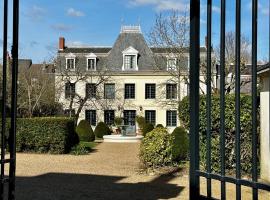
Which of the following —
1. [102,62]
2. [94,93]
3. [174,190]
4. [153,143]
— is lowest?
[174,190]

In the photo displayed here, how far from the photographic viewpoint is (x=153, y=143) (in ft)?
42.4

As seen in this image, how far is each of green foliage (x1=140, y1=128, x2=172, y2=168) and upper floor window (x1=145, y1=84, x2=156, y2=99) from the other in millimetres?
32169

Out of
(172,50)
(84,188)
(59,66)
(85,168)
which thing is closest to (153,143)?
(85,168)

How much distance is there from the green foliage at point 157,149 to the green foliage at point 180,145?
0.67m

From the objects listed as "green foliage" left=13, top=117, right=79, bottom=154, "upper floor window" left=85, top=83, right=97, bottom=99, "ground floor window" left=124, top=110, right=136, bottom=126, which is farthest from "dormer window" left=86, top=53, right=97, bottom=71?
"green foliage" left=13, top=117, right=79, bottom=154

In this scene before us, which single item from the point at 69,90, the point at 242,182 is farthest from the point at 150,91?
the point at 242,182

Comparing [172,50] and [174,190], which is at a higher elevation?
[172,50]

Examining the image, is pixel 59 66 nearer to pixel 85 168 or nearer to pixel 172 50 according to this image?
pixel 172 50

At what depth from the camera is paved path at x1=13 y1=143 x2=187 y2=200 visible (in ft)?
30.6

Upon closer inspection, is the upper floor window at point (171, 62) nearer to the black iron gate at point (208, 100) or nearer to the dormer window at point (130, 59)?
the dormer window at point (130, 59)

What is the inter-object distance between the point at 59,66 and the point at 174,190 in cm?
3535

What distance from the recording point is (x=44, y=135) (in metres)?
17.8

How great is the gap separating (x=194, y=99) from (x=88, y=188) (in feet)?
22.6

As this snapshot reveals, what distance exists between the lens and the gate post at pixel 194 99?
368 cm
